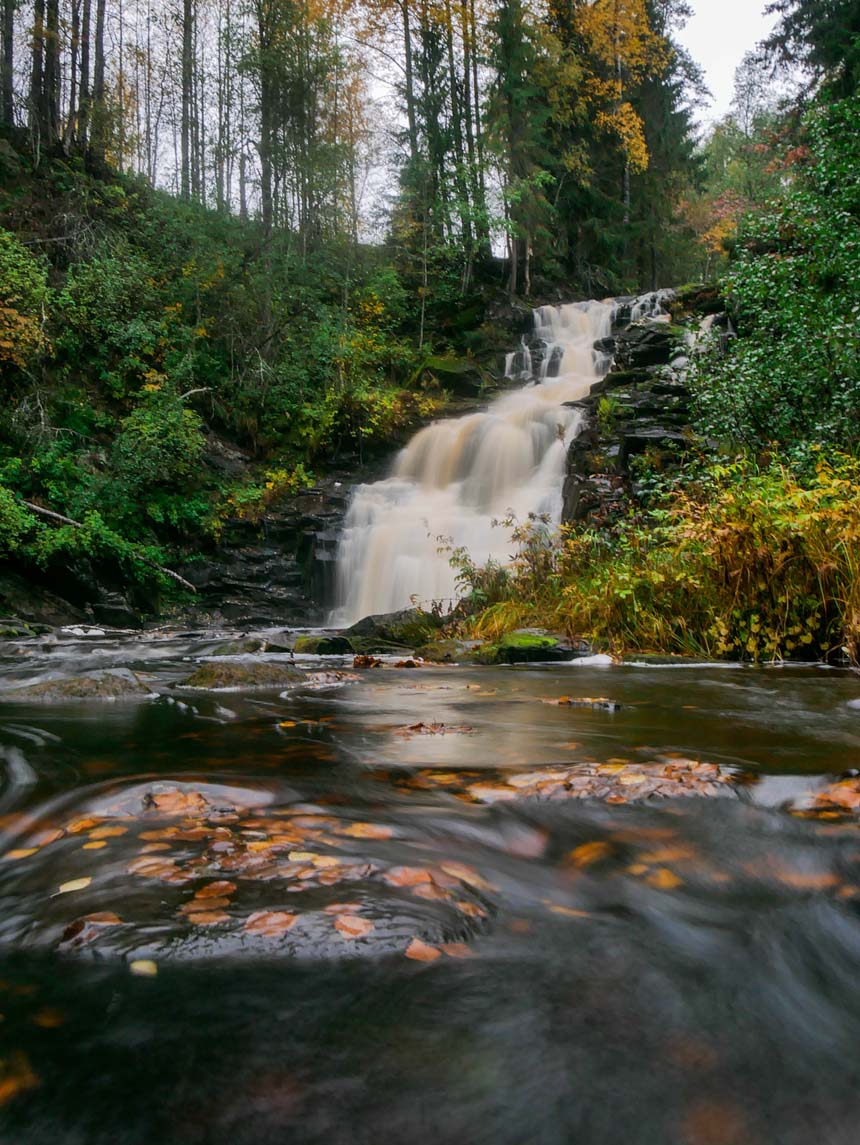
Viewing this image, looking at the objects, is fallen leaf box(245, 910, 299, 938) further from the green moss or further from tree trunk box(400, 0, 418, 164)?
tree trunk box(400, 0, 418, 164)

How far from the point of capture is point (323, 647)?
27.8ft

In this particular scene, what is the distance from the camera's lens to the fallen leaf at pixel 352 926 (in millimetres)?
1481

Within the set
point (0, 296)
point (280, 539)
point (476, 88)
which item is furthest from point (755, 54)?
point (0, 296)

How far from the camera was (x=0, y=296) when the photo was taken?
1211 cm

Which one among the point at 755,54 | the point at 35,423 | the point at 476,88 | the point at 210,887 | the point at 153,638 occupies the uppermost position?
the point at 476,88

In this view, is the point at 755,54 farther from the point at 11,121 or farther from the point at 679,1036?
the point at 679,1036

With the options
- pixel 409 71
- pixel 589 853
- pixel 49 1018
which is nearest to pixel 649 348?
pixel 409 71

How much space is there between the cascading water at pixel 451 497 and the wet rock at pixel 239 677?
587cm

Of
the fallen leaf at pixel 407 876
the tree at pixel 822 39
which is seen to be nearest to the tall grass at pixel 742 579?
the fallen leaf at pixel 407 876

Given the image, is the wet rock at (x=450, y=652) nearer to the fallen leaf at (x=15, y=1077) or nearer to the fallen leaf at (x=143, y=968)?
the fallen leaf at (x=143, y=968)

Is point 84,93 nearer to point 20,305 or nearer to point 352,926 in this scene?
point 20,305

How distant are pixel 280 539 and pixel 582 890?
1335 cm

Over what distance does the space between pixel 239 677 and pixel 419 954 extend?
4325mm

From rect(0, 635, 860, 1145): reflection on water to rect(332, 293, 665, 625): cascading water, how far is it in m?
9.13
